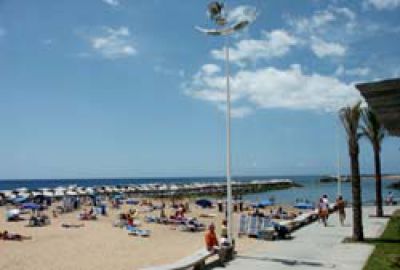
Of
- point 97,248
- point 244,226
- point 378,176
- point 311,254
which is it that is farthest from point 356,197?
point 97,248

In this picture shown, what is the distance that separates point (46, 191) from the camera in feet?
201

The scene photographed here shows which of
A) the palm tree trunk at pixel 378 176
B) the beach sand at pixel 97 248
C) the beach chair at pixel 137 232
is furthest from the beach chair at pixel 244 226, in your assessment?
the palm tree trunk at pixel 378 176

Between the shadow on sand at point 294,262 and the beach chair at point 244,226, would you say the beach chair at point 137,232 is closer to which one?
the beach chair at point 244,226

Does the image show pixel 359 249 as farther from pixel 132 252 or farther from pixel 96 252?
pixel 96 252

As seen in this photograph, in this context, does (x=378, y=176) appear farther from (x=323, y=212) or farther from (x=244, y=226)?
(x=244, y=226)

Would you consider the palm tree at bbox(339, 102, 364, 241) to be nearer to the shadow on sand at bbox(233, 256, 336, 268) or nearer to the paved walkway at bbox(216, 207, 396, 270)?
the paved walkway at bbox(216, 207, 396, 270)

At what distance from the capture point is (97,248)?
19344mm

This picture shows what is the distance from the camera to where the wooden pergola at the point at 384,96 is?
22.3 ft

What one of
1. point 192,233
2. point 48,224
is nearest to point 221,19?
point 192,233

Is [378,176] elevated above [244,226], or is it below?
above

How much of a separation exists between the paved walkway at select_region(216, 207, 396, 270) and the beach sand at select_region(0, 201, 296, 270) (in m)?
1.29

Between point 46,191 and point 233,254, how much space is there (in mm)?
51108

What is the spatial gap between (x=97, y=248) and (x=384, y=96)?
1477cm

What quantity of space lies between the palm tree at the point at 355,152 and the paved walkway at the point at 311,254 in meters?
0.81
